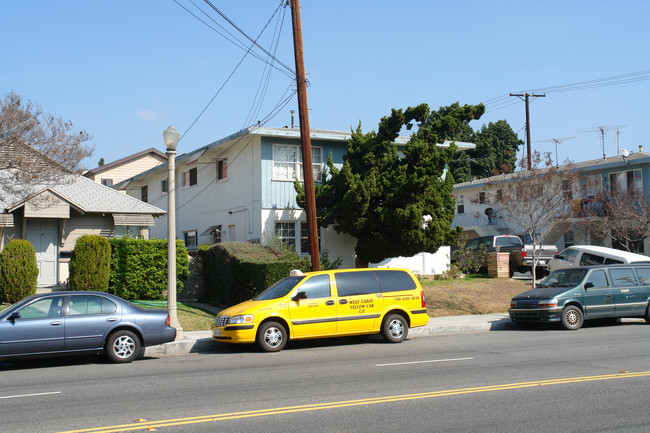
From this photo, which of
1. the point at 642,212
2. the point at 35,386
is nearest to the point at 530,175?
the point at 642,212

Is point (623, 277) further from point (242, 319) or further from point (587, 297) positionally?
point (242, 319)

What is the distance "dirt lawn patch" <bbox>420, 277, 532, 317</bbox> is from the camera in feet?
64.2

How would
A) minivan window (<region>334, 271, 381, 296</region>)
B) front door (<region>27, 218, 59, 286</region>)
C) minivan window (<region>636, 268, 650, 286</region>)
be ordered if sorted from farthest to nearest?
front door (<region>27, 218, 59, 286</region>), minivan window (<region>636, 268, 650, 286</region>), minivan window (<region>334, 271, 381, 296</region>)

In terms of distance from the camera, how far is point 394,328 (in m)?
14.2

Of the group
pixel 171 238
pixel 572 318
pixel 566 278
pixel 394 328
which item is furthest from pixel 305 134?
pixel 572 318

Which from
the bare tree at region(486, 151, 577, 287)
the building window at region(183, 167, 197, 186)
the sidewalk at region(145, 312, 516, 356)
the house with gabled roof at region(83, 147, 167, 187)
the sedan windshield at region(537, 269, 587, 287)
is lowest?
the sidewalk at region(145, 312, 516, 356)

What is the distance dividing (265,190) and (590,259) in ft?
42.6

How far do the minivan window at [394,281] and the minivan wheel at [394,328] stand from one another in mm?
653

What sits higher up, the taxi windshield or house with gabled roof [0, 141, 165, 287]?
house with gabled roof [0, 141, 165, 287]

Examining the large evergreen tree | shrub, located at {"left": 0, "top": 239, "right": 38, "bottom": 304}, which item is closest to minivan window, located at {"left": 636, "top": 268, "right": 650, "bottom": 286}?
the large evergreen tree

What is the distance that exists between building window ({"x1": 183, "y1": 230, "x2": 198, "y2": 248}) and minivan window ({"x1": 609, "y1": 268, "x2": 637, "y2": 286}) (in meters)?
18.7

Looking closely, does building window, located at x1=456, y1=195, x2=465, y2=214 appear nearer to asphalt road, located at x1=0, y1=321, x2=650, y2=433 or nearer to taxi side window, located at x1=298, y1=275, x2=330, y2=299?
asphalt road, located at x1=0, y1=321, x2=650, y2=433

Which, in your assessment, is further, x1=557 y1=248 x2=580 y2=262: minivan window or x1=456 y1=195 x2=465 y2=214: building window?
x1=456 y1=195 x2=465 y2=214: building window

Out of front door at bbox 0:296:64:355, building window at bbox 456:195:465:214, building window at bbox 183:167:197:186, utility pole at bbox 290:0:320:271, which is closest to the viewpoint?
front door at bbox 0:296:64:355
